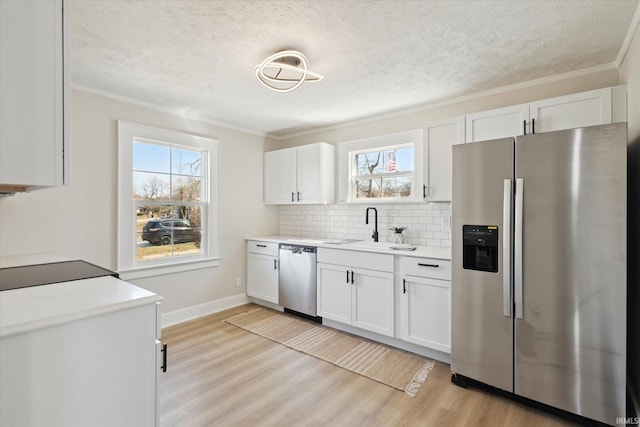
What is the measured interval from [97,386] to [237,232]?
328 centimetres

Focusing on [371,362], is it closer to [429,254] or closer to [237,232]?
[429,254]

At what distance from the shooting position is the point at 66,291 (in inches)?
51.0

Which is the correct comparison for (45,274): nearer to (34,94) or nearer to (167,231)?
(34,94)

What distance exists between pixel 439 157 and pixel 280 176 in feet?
7.41

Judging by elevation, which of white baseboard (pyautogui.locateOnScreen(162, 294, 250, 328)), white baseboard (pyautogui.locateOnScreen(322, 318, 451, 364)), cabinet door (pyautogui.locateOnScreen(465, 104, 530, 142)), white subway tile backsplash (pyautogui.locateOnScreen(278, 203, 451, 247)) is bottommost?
white baseboard (pyautogui.locateOnScreen(322, 318, 451, 364))

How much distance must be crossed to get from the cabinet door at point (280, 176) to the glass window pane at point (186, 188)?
40.7 inches

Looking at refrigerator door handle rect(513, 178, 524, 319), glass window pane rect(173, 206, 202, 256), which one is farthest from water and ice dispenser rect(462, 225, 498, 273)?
glass window pane rect(173, 206, 202, 256)

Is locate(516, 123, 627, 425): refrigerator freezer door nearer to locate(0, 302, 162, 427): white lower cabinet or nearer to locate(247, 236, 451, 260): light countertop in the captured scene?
locate(247, 236, 451, 260): light countertop

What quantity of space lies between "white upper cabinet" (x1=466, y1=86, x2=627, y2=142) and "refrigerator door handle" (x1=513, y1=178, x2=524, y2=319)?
0.74m

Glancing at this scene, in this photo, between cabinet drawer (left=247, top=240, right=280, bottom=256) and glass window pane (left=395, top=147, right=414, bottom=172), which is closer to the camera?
glass window pane (left=395, top=147, right=414, bottom=172)

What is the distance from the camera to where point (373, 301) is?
3146mm

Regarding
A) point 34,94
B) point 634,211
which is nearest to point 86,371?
point 34,94

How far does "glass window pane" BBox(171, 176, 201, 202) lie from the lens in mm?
3750

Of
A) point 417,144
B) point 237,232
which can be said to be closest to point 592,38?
point 417,144
